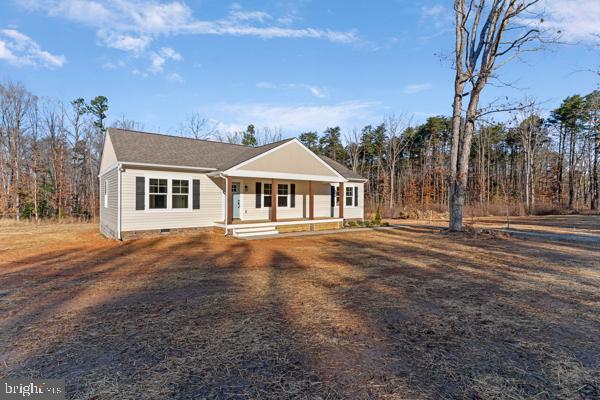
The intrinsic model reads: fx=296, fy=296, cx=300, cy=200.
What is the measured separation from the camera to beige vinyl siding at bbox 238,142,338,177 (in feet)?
45.0

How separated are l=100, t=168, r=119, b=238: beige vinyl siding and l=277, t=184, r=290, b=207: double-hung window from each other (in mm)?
7504

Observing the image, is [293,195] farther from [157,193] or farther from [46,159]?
[46,159]

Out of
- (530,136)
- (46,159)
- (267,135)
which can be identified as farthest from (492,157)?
(46,159)

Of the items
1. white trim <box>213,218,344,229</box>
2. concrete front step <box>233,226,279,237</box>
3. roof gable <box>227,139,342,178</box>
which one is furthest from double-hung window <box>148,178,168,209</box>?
concrete front step <box>233,226,279,237</box>

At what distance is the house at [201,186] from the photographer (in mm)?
11539

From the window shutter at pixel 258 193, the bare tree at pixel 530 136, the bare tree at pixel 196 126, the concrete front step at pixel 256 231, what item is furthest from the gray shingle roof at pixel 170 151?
the bare tree at pixel 530 136

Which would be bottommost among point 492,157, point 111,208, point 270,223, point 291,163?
point 270,223

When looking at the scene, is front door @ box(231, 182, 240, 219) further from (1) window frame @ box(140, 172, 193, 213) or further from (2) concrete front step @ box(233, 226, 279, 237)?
(1) window frame @ box(140, 172, 193, 213)

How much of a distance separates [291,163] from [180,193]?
17.6ft

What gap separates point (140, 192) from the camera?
11.5m

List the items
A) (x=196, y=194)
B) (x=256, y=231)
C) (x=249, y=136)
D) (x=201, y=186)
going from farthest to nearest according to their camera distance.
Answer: (x=249, y=136) → (x=256, y=231) → (x=201, y=186) → (x=196, y=194)

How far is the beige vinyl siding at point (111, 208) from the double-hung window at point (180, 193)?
6.58 ft

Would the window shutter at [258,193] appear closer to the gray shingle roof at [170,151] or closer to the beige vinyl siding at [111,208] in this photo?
the gray shingle roof at [170,151]

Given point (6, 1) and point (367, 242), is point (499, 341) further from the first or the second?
point (6, 1)
